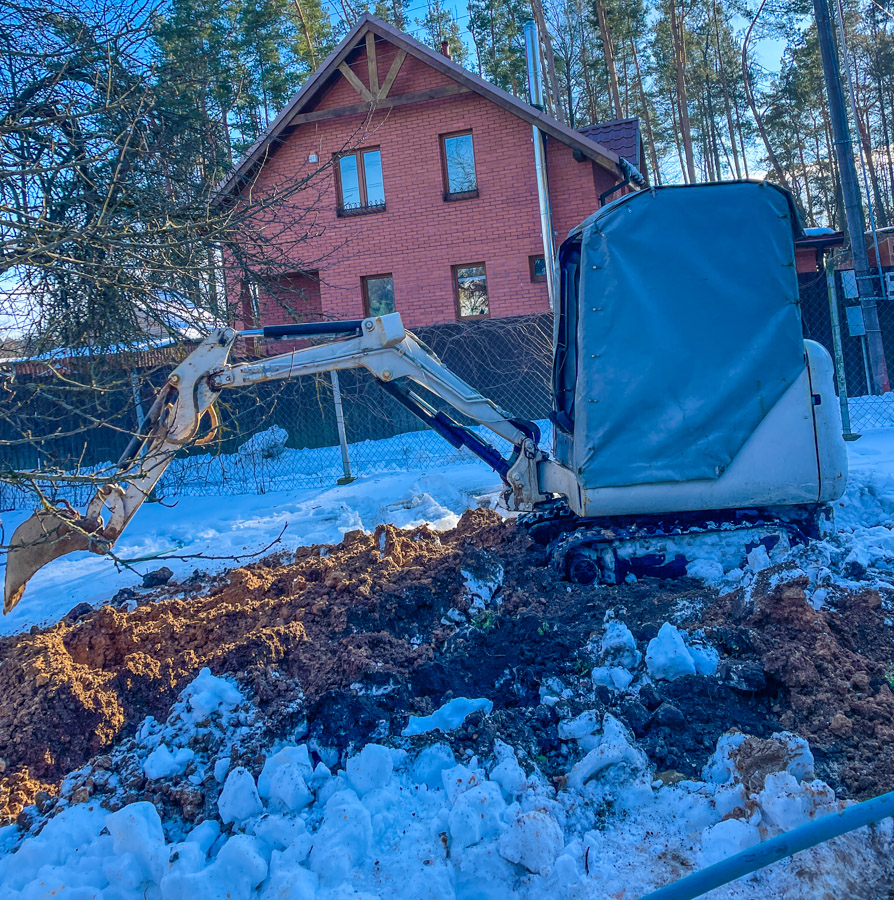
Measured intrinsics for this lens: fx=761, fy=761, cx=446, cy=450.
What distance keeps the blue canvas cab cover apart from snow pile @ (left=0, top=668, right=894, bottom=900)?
7.17 feet

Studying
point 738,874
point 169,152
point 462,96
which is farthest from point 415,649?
point 462,96

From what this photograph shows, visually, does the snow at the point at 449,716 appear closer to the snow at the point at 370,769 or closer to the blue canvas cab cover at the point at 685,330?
the snow at the point at 370,769

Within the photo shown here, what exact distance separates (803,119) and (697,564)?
29.6 meters

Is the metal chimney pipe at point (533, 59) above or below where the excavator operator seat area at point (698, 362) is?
above

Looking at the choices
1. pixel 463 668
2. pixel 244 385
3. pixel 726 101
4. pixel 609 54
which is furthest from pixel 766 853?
pixel 726 101

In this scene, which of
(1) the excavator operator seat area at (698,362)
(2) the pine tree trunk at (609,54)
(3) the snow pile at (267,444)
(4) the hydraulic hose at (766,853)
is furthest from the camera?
(2) the pine tree trunk at (609,54)

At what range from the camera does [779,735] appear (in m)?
2.91

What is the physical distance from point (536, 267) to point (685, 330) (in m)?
12.8

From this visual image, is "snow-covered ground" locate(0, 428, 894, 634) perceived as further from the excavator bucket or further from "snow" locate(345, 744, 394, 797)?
"snow" locate(345, 744, 394, 797)

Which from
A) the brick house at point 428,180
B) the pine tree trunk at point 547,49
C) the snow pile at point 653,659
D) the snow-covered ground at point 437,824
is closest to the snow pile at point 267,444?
the brick house at point 428,180

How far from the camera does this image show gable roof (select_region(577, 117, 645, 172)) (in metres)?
16.5

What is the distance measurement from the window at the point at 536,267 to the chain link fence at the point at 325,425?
366 cm

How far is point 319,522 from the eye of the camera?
28.2 ft

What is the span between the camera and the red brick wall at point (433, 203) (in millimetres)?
17016
